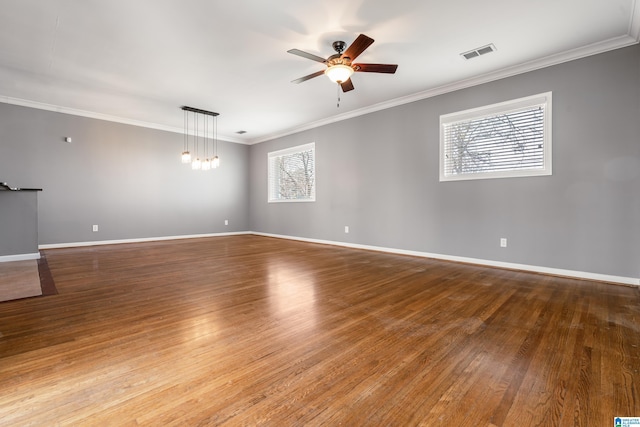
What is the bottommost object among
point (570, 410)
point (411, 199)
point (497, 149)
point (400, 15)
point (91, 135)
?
point (570, 410)

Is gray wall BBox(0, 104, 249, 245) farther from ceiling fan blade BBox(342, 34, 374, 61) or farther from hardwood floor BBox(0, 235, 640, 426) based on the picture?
ceiling fan blade BBox(342, 34, 374, 61)

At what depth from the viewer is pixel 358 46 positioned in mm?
2797

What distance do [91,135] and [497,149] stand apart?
7479 mm

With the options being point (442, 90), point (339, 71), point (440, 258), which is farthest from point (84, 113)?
point (440, 258)

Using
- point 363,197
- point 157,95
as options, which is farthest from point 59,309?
point 363,197

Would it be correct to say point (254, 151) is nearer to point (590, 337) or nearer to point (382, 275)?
point (382, 275)

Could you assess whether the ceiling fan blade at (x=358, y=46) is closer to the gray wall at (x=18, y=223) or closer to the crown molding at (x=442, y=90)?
the crown molding at (x=442, y=90)

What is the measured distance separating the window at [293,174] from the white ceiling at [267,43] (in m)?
2.03

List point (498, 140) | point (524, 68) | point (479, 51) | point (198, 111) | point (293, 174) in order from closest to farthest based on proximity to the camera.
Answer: point (479, 51), point (524, 68), point (498, 140), point (198, 111), point (293, 174)

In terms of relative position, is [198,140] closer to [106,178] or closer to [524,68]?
[106,178]

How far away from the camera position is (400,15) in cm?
283

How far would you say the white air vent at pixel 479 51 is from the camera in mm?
3400

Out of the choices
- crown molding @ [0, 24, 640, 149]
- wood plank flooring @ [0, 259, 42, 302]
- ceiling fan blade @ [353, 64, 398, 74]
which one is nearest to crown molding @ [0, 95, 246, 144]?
crown molding @ [0, 24, 640, 149]

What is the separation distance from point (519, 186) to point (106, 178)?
7564 mm
